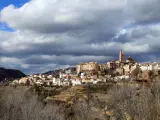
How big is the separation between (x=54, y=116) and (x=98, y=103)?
22603mm

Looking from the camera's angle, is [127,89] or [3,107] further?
[127,89]

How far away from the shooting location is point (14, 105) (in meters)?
42.9

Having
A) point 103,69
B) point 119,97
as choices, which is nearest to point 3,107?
point 119,97

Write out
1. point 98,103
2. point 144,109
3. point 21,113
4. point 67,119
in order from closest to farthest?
point 144,109
point 21,113
point 67,119
point 98,103

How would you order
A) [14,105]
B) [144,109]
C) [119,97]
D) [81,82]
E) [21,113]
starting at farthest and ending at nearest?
[81,82], [119,97], [14,105], [21,113], [144,109]

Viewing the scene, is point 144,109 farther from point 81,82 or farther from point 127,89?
point 81,82

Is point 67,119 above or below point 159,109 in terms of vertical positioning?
below

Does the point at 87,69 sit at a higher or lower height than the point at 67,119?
higher

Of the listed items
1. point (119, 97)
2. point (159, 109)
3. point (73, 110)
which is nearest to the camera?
point (159, 109)

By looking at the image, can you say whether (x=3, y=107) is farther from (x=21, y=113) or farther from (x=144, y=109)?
(x=144, y=109)

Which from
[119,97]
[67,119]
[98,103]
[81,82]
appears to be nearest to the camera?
[67,119]

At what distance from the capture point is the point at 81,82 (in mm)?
123062

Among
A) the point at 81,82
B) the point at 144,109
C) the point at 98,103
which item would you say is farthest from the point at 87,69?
the point at 144,109

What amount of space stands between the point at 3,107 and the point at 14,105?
8.35ft
